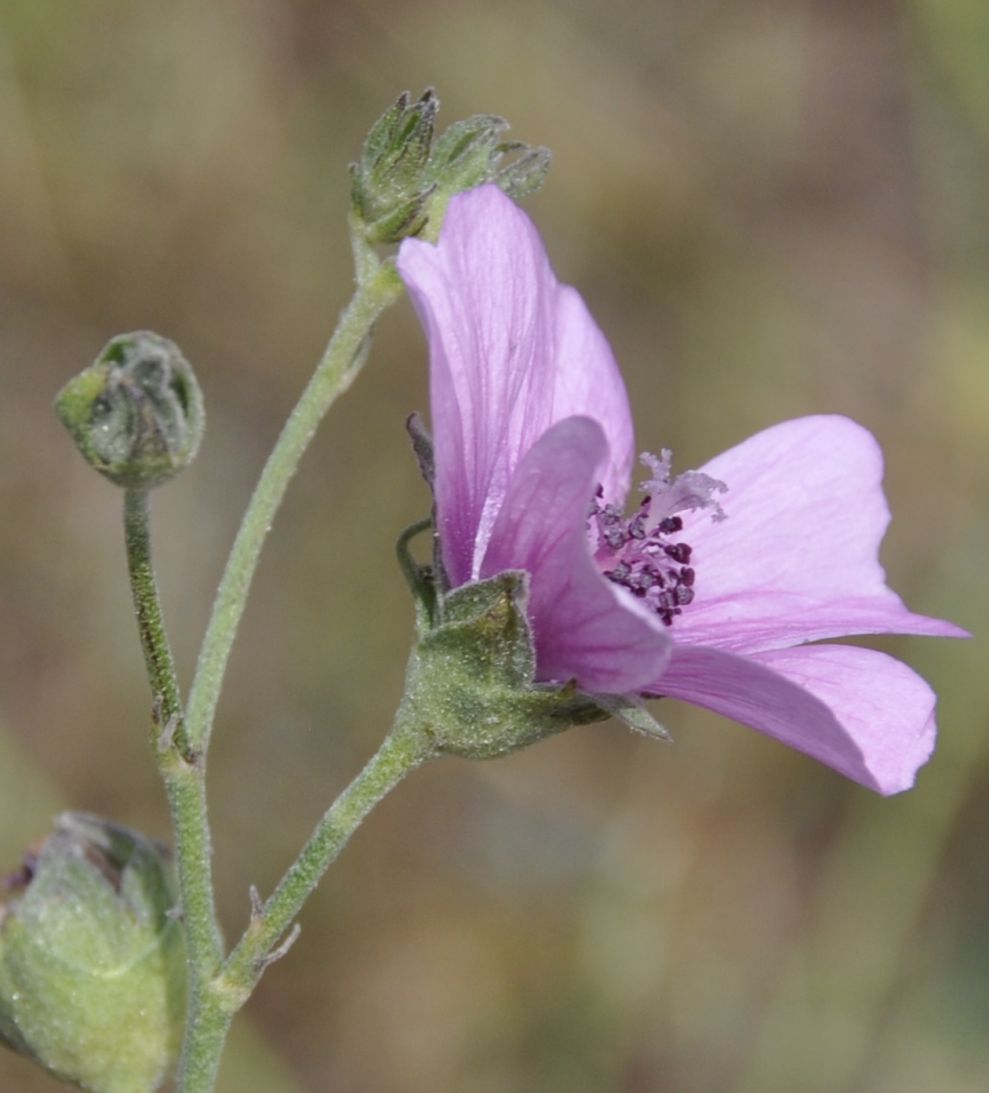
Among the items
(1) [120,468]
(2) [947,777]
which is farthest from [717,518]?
(2) [947,777]

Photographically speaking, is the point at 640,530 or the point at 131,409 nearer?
the point at 131,409

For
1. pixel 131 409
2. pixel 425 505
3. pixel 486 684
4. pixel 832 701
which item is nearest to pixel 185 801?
pixel 486 684

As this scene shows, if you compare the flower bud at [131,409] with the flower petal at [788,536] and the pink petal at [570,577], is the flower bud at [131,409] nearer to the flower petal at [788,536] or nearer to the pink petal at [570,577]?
the pink petal at [570,577]

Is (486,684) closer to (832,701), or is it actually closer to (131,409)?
(832,701)

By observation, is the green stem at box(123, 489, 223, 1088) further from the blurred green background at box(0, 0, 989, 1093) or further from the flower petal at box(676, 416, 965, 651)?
the blurred green background at box(0, 0, 989, 1093)

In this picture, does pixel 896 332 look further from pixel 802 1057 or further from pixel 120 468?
pixel 120 468

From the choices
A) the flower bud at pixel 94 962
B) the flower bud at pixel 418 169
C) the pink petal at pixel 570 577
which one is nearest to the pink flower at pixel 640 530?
the pink petal at pixel 570 577
